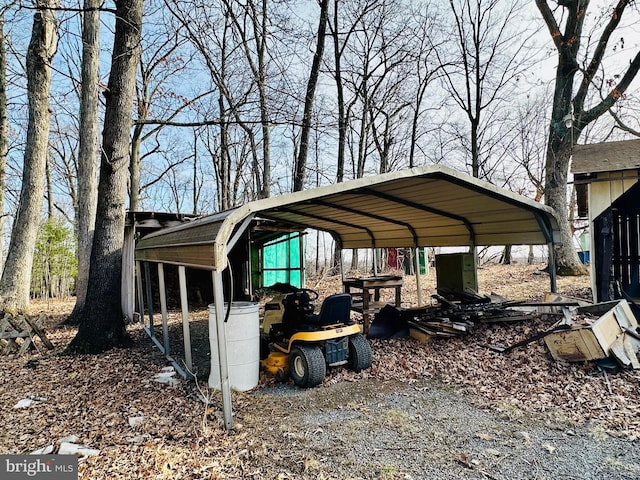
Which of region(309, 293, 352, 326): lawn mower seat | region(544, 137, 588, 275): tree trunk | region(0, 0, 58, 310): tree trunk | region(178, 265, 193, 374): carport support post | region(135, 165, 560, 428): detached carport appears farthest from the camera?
region(544, 137, 588, 275): tree trunk

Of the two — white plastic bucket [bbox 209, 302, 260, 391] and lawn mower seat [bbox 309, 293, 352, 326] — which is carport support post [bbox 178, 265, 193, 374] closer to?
white plastic bucket [bbox 209, 302, 260, 391]

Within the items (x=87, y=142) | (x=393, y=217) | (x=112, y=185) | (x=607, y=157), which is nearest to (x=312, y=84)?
(x=393, y=217)

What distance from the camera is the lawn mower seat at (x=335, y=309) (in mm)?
4340

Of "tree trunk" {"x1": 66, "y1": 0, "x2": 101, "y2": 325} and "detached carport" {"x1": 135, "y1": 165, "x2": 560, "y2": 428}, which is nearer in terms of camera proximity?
"detached carport" {"x1": 135, "y1": 165, "x2": 560, "y2": 428}

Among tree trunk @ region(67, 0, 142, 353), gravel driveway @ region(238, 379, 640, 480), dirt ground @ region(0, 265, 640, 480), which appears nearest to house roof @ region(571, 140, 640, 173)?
dirt ground @ region(0, 265, 640, 480)

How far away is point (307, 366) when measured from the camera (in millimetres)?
4074

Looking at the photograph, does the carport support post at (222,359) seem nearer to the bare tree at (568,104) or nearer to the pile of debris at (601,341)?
the pile of debris at (601,341)

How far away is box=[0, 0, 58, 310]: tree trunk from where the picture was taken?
7.21 m

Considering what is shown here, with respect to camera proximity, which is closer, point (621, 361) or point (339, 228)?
point (621, 361)

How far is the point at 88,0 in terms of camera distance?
7707mm

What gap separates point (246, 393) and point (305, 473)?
1.68 m

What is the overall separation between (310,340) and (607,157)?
5466 mm

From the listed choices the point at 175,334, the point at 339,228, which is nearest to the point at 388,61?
the point at 339,228

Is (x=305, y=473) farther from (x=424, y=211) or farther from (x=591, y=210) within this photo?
(x=591, y=210)
